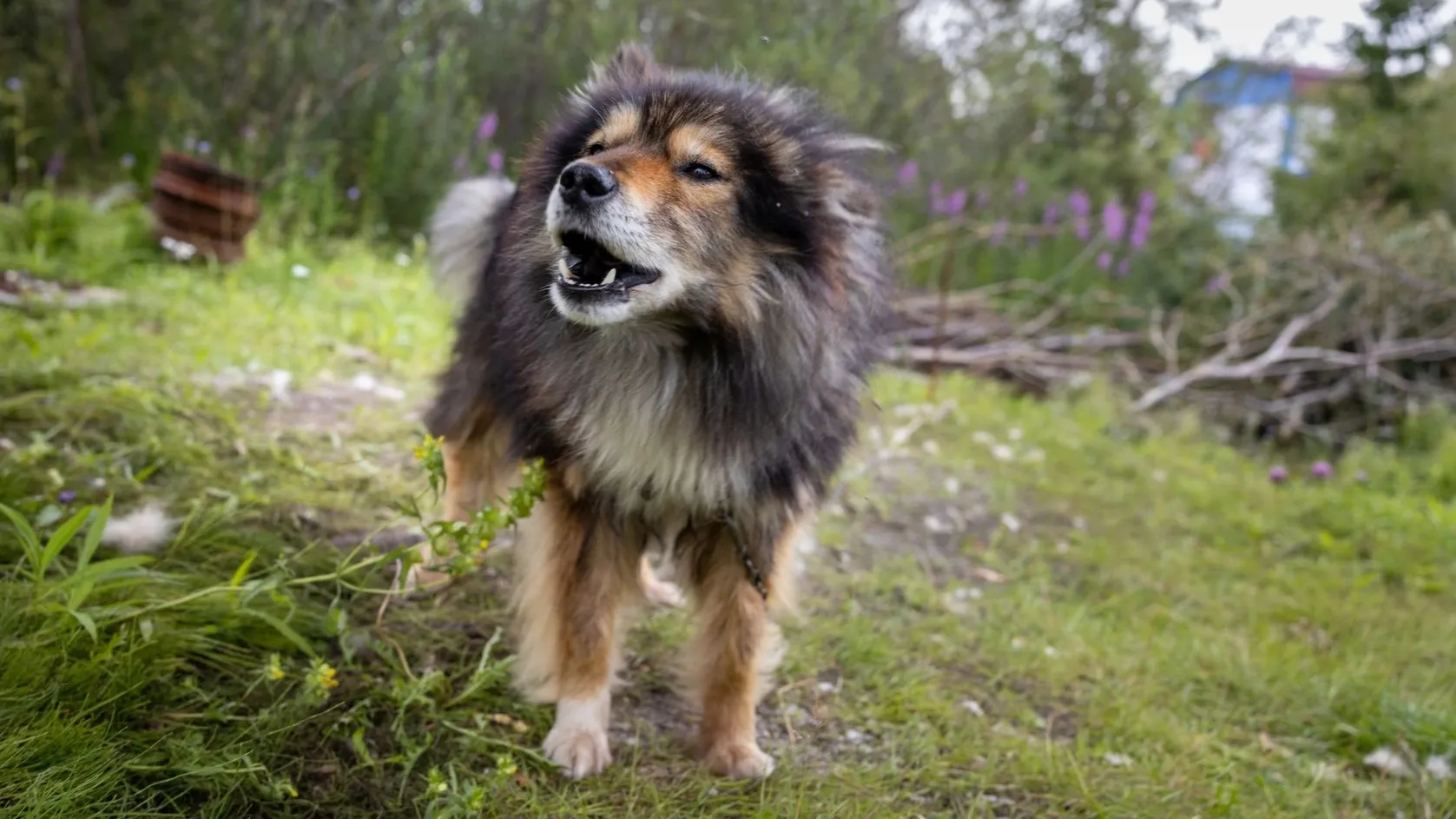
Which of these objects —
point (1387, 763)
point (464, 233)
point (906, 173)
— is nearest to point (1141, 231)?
point (906, 173)

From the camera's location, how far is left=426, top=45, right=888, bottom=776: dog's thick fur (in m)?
1.99

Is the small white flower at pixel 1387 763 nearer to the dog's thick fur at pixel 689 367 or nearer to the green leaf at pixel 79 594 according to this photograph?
the dog's thick fur at pixel 689 367

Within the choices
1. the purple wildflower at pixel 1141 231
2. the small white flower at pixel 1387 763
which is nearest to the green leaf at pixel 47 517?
the small white flower at pixel 1387 763

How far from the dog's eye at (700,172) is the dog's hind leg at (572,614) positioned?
75 centimetres

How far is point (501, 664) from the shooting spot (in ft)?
7.00

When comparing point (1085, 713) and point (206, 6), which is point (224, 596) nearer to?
point (1085, 713)

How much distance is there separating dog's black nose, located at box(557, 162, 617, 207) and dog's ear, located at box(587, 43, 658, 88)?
565 mm

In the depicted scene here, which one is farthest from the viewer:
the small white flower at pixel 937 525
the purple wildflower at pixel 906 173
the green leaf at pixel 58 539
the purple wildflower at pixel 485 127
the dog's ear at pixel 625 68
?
the purple wildflower at pixel 906 173

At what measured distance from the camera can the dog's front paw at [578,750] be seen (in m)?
2.02

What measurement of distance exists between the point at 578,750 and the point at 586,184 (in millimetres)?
1175

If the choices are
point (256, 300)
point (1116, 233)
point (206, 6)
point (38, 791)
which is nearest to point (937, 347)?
point (1116, 233)

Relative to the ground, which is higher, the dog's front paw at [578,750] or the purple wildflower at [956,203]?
the purple wildflower at [956,203]

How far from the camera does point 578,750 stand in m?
2.04

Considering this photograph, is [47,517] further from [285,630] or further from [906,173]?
[906,173]
